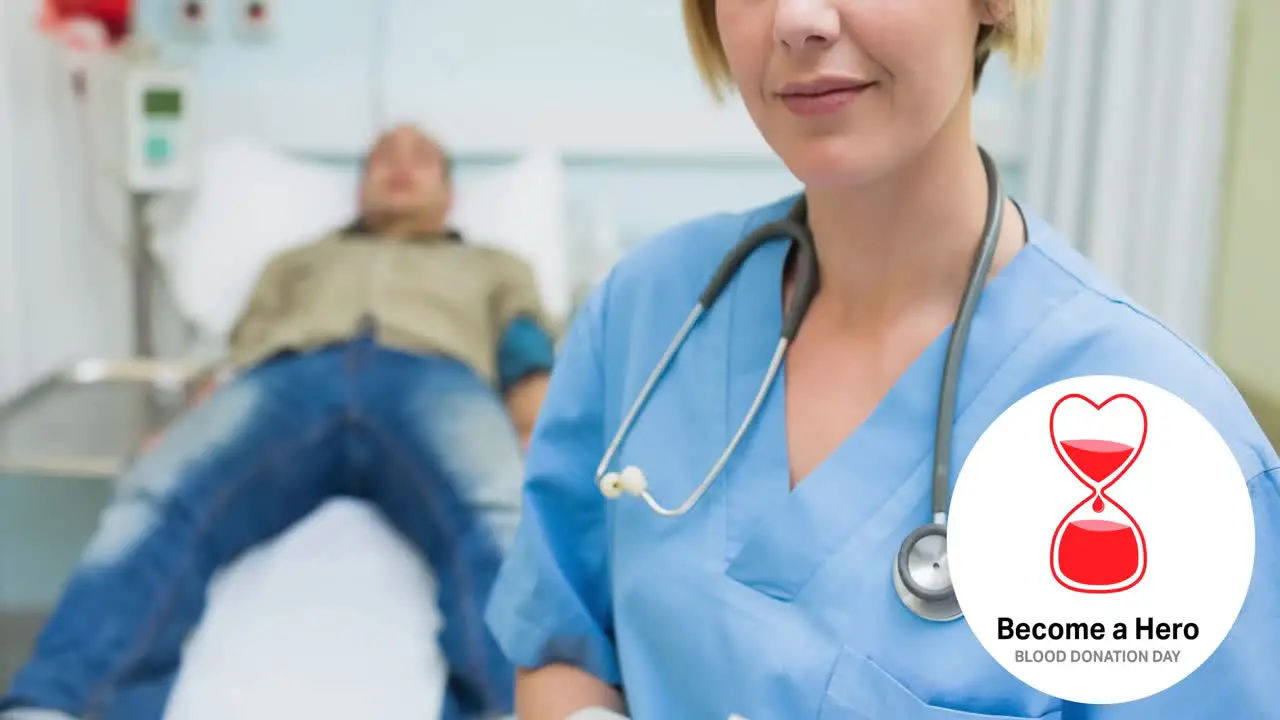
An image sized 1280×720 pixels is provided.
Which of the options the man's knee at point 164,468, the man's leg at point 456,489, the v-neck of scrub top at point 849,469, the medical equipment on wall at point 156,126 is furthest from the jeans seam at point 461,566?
the medical equipment on wall at point 156,126

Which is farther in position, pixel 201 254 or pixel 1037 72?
pixel 201 254

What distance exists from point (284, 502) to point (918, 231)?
127 centimetres

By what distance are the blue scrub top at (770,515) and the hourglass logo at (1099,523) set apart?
0.11 meters

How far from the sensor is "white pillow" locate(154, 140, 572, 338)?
234 centimetres

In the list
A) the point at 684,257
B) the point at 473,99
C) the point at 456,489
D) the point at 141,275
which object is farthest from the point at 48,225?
the point at 684,257

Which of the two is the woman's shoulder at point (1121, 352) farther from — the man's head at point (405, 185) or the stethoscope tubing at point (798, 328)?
the man's head at point (405, 185)

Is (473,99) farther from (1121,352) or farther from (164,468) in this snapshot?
(1121,352)

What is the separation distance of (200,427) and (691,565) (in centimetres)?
124

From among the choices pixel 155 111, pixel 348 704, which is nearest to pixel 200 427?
pixel 348 704

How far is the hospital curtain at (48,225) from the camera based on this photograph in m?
2.15

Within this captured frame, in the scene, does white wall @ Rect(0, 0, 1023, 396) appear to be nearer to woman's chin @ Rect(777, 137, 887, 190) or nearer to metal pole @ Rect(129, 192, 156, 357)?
metal pole @ Rect(129, 192, 156, 357)

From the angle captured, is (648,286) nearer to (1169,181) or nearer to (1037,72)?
(1037,72)

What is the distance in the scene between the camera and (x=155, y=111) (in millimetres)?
2424

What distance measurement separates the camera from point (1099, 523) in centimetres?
53
